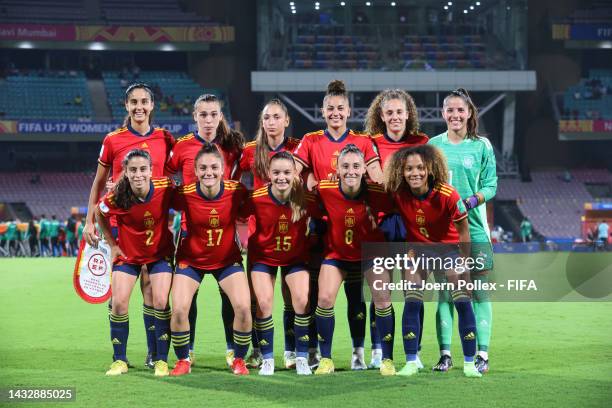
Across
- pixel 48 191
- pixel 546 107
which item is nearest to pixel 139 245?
pixel 48 191

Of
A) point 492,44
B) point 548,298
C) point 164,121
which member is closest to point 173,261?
point 548,298

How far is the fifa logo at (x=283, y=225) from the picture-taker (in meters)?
7.00

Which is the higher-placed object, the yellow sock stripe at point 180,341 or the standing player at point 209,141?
the standing player at point 209,141

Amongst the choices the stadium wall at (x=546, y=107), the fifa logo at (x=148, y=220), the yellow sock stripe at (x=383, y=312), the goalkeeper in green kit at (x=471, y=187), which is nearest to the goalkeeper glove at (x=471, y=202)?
the goalkeeper in green kit at (x=471, y=187)

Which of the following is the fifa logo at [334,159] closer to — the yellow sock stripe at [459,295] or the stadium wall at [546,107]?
the yellow sock stripe at [459,295]

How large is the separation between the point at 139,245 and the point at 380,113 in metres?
2.10

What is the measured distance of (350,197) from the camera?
690 cm

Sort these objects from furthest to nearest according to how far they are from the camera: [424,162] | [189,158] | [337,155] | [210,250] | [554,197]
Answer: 1. [554,197]
2. [189,158]
3. [337,155]
4. [210,250]
5. [424,162]

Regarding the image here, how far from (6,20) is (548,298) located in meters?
34.9

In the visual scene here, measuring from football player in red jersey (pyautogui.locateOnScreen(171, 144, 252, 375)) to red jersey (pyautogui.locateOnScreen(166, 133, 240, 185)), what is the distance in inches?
18.1

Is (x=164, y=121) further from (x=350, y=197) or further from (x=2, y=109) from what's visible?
(x=350, y=197)

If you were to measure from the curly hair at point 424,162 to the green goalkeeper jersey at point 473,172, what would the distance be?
39 cm

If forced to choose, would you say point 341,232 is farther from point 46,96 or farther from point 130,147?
point 46,96

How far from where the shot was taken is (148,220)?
7031mm
